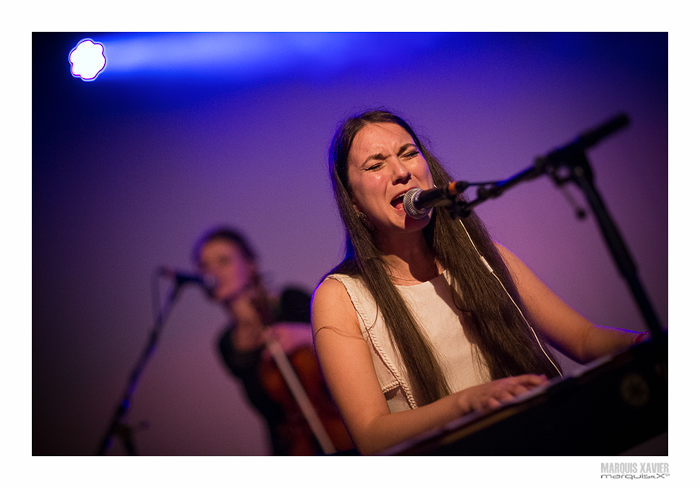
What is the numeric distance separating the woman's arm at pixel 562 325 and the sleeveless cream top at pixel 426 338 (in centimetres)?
29

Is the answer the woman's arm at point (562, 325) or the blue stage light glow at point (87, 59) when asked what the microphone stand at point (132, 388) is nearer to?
the blue stage light glow at point (87, 59)

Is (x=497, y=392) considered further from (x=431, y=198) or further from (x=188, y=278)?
(x=188, y=278)

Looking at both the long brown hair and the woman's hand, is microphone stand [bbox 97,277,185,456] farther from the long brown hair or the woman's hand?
the woman's hand

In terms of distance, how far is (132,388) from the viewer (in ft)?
7.97

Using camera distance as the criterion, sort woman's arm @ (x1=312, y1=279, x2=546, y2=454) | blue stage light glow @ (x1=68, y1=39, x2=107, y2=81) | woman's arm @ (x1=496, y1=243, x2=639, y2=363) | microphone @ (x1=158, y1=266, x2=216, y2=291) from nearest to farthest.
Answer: woman's arm @ (x1=312, y1=279, x2=546, y2=454)
woman's arm @ (x1=496, y1=243, x2=639, y2=363)
blue stage light glow @ (x1=68, y1=39, x2=107, y2=81)
microphone @ (x1=158, y1=266, x2=216, y2=291)

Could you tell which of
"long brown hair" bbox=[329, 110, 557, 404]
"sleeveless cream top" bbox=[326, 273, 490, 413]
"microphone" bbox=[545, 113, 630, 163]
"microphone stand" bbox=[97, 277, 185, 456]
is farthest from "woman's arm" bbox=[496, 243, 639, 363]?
"microphone stand" bbox=[97, 277, 185, 456]

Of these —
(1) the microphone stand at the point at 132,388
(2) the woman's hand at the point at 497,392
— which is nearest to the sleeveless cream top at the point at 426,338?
(2) the woman's hand at the point at 497,392

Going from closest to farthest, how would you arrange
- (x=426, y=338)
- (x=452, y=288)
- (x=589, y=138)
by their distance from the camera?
(x=589, y=138)
(x=426, y=338)
(x=452, y=288)

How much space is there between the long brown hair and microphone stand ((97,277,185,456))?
3.87 ft

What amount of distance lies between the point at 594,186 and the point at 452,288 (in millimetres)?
762

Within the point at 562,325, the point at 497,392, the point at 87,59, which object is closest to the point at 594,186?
the point at 497,392

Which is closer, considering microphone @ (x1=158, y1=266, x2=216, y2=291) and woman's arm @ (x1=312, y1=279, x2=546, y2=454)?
woman's arm @ (x1=312, y1=279, x2=546, y2=454)

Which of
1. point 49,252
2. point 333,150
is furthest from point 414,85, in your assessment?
point 49,252

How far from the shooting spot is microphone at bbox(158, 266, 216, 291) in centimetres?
254
